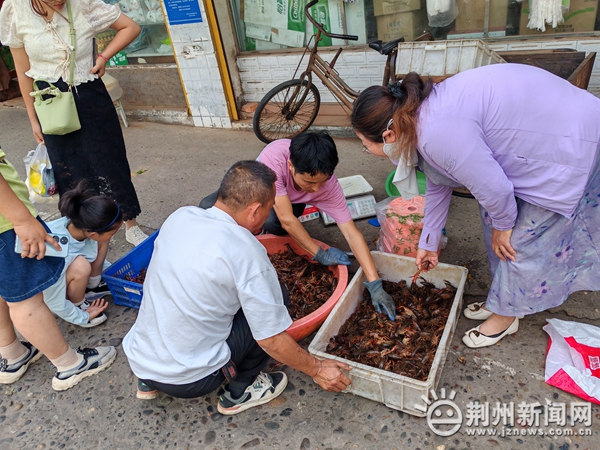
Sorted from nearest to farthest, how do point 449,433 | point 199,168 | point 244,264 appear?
point 244,264 → point 449,433 → point 199,168

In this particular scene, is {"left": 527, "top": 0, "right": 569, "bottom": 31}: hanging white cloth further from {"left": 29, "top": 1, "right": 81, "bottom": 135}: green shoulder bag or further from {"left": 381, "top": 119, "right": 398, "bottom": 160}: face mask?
{"left": 29, "top": 1, "right": 81, "bottom": 135}: green shoulder bag

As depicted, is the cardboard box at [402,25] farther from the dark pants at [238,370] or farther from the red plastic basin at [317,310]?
the dark pants at [238,370]

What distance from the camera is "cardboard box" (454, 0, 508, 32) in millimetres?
4719

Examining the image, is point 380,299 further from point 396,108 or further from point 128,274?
point 128,274

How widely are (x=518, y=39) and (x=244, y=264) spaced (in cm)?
452

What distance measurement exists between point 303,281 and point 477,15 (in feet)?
12.5

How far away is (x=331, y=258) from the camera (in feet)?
9.50

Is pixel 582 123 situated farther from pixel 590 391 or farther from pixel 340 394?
pixel 340 394

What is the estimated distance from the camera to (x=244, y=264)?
1.74m

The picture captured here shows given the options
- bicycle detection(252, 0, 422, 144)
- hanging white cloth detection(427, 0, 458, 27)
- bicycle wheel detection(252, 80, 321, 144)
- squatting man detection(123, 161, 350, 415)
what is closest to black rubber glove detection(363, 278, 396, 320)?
squatting man detection(123, 161, 350, 415)

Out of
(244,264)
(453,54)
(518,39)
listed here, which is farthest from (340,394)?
(518,39)

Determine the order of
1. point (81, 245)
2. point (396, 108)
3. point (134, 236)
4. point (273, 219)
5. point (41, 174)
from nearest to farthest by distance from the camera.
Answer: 1. point (396, 108)
2. point (81, 245)
3. point (41, 174)
4. point (273, 219)
5. point (134, 236)

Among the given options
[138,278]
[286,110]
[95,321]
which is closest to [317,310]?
[138,278]

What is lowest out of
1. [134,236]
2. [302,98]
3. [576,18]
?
[134,236]
